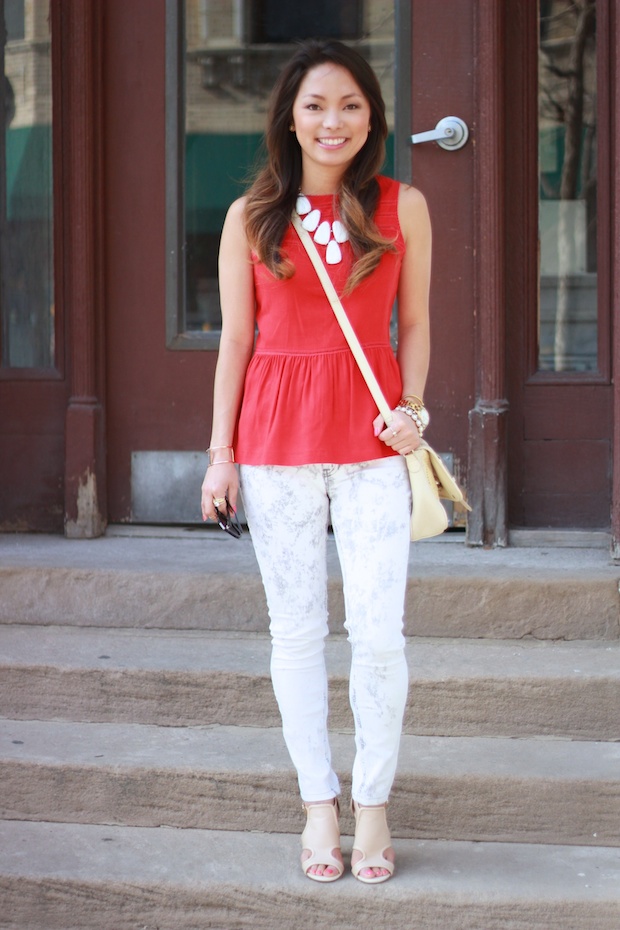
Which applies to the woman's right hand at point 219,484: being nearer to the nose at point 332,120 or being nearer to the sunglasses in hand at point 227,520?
the sunglasses in hand at point 227,520

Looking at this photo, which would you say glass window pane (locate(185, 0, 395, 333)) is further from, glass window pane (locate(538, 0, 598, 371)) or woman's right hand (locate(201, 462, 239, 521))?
woman's right hand (locate(201, 462, 239, 521))

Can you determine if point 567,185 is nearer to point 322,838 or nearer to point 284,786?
point 284,786

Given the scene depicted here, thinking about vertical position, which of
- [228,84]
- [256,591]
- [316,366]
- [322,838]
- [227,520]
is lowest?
[322,838]

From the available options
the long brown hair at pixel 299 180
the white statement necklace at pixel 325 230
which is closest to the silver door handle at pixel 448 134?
the long brown hair at pixel 299 180

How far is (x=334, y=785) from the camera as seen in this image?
9.25ft

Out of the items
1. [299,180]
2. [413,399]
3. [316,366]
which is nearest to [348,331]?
[316,366]

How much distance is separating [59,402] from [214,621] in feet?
3.68

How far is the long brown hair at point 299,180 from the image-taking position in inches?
103

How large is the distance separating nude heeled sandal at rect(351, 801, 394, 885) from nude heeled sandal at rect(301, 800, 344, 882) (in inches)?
1.9

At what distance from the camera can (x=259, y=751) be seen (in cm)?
323

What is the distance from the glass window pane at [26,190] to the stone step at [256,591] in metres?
0.85

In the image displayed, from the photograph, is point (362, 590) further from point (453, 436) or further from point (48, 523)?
point (48, 523)

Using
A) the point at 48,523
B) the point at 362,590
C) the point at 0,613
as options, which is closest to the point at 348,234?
the point at 362,590

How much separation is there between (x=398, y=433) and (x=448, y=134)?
1859mm
